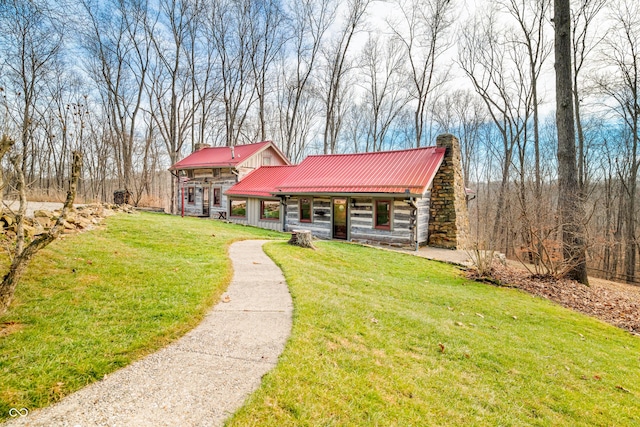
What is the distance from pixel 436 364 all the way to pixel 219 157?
20575mm

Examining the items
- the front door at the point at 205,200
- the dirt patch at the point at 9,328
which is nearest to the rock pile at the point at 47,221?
the dirt patch at the point at 9,328

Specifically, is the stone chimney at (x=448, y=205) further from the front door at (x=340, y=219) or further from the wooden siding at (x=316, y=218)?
the wooden siding at (x=316, y=218)

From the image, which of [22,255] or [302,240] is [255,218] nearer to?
[302,240]

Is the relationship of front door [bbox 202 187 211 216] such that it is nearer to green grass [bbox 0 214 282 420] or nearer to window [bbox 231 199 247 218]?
window [bbox 231 199 247 218]

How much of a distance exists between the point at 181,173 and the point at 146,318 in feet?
69.6

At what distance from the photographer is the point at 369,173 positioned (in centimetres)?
1493

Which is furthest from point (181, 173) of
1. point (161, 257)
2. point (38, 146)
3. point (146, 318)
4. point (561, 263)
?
point (561, 263)

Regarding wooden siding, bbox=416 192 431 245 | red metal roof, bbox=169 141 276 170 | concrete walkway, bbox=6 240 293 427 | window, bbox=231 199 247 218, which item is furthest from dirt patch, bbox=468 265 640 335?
red metal roof, bbox=169 141 276 170

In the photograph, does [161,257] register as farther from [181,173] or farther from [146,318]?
[181,173]

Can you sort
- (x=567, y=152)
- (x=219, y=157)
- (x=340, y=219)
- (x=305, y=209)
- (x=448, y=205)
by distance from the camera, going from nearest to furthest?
(x=567, y=152) < (x=448, y=205) < (x=340, y=219) < (x=305, y=209) < (x=219, y=157)

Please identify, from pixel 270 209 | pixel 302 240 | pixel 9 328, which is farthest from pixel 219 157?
pixel 9 328

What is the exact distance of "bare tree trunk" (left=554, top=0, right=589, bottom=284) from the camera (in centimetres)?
939

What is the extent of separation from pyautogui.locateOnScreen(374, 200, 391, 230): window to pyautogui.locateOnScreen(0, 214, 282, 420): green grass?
323 inches

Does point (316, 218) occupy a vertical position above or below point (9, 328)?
above
